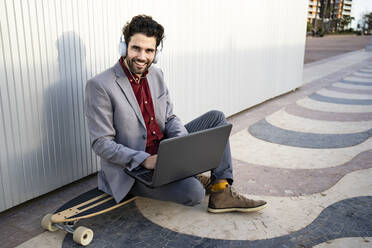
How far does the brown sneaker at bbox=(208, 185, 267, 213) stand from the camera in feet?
8.35

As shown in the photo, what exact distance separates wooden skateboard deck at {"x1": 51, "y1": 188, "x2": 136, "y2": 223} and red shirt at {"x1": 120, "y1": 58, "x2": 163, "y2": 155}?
42cm

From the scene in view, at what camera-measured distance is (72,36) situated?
2.72 m

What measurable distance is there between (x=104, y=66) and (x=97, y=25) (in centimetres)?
36

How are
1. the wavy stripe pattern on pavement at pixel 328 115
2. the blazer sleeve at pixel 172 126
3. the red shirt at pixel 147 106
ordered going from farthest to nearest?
the wavy stripe pattern on pavement at pixel 328 115, the blazer sleeve at pixel 172 126, the red shirt at pixel 147 106

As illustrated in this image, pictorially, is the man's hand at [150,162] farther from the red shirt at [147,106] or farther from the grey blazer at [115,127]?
the red shirt at [147,106]

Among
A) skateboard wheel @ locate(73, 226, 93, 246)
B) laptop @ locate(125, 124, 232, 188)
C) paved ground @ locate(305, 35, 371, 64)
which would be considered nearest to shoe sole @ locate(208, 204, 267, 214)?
laptop @ locate(125, 124, 232, 188)

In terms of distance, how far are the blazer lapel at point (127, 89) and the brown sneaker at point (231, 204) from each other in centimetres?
76

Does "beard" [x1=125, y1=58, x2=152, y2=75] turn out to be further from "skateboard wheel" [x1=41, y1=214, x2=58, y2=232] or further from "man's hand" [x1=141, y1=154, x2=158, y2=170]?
"skateboard wheel" [x1=41, y1=214, x2=58, y2=232]

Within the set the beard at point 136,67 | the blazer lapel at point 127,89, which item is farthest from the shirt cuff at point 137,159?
the beard at point 136,67

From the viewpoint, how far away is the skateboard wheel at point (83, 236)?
2.15 meters

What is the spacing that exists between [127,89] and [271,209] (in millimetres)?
1411

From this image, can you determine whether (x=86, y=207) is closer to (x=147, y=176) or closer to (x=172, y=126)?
(x=147, y=176)

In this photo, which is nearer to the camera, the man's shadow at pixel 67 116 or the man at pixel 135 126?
the man at pixel 135 126

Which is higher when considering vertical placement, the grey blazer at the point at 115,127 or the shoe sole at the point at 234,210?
the grey blazer at the point at 115,127
